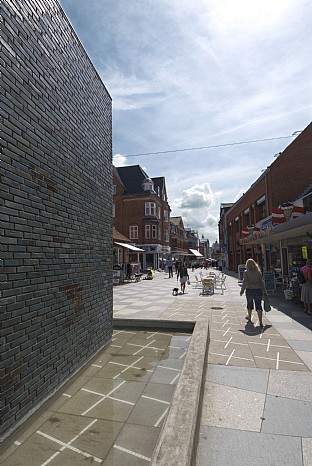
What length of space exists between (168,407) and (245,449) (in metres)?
0.88

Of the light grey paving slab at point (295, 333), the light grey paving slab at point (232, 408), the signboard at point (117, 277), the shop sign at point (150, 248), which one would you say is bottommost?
the light grey paving slab at point (232, 408)

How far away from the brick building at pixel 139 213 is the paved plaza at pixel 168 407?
35.6 m

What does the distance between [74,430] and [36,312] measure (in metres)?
1.23

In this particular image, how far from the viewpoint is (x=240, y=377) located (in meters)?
4.21

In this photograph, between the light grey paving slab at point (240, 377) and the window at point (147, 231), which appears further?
the window at point (147, 231)

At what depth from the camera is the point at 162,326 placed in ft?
22.2

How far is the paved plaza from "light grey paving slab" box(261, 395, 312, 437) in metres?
0.01

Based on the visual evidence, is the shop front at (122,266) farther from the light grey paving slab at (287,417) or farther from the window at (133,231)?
the light grey paving slab at (287,417)

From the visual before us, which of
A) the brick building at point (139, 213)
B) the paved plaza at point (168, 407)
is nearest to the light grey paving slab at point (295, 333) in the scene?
the paved plaza at point (168, 407)

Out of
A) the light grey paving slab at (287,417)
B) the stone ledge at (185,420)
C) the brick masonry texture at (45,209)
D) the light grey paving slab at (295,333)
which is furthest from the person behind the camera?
the light grey paving slab at (295,333)

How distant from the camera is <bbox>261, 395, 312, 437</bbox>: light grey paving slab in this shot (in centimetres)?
292

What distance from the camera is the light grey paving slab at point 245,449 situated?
2.49 m

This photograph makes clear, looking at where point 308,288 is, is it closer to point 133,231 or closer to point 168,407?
point 168,407

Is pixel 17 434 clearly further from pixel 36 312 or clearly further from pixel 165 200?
pixel 165 200
